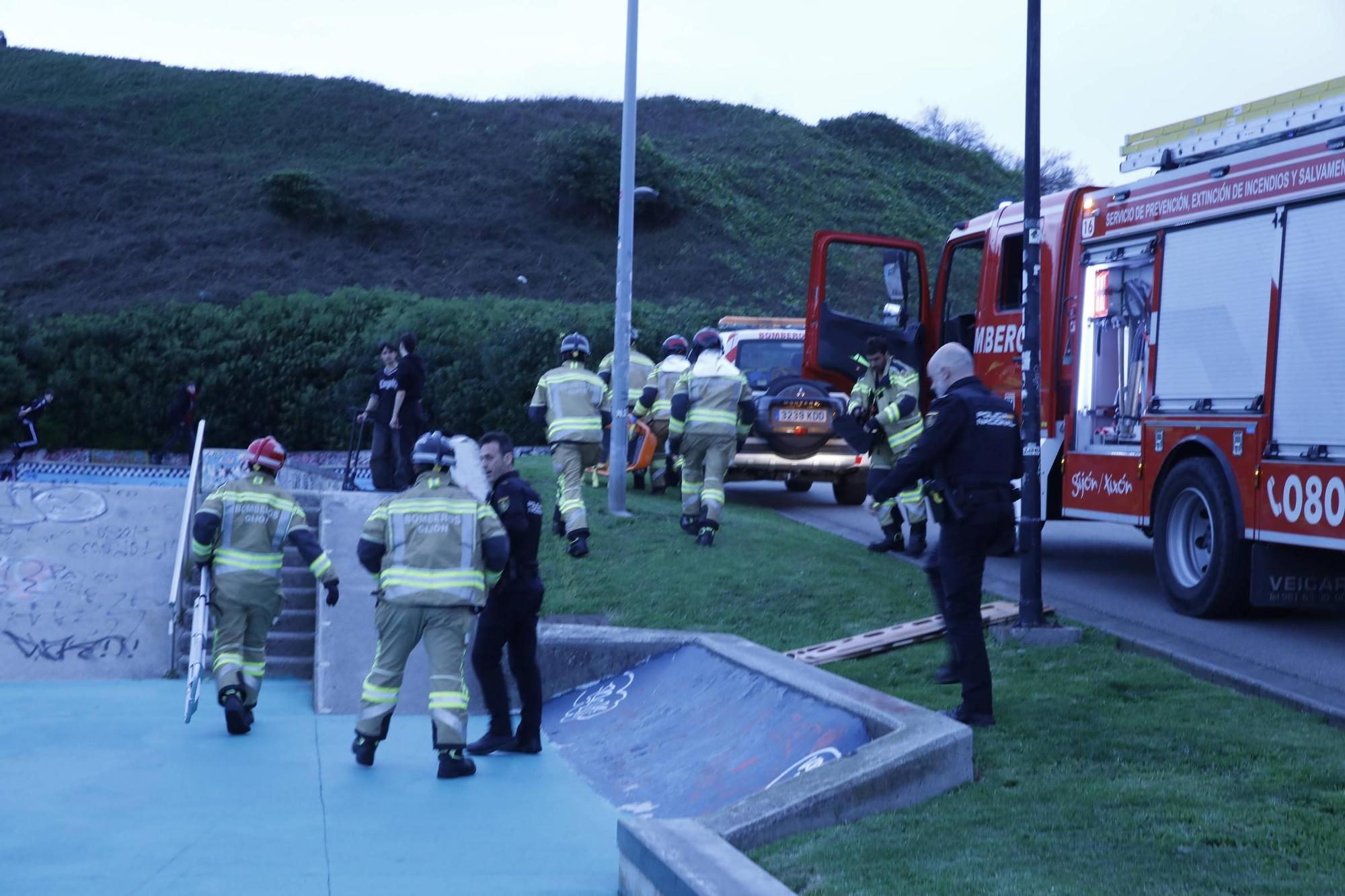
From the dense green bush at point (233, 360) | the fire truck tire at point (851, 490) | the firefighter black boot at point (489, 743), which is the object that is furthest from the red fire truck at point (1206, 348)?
the dense green bush at point (233, 360)

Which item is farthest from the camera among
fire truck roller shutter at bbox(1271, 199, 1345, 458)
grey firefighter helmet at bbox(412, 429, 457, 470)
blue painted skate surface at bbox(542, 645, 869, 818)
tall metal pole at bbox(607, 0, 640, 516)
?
tall metal pole at bbox(607, 0, 640, 516)

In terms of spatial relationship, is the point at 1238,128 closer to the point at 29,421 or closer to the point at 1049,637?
the point at 1049,637

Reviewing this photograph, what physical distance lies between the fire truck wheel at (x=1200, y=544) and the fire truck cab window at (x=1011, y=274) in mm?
2585

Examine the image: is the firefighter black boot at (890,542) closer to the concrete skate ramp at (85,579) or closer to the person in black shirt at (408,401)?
the person in black shirt at (408,401)

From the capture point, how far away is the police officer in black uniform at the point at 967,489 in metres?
6.77

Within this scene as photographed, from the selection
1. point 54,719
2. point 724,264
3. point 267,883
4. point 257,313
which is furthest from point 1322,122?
point 724,264

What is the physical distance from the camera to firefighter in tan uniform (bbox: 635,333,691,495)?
13195mm

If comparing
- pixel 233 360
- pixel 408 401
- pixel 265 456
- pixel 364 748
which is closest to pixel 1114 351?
pixel 265 456

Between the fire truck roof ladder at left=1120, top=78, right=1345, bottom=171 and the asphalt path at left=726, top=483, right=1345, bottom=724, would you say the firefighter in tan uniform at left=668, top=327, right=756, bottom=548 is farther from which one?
the fire truck roof ladder at left=1120, top=78, right=1345, bottom=171

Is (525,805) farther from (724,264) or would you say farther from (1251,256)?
(724,264)

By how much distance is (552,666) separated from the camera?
9.76m

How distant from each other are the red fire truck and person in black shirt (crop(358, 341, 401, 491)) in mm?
5993

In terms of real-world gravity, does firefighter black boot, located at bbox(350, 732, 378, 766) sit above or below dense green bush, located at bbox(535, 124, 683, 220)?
below

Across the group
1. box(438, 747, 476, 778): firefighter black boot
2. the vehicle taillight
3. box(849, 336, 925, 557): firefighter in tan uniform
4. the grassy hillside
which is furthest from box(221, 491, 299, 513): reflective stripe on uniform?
the grassy hillside
